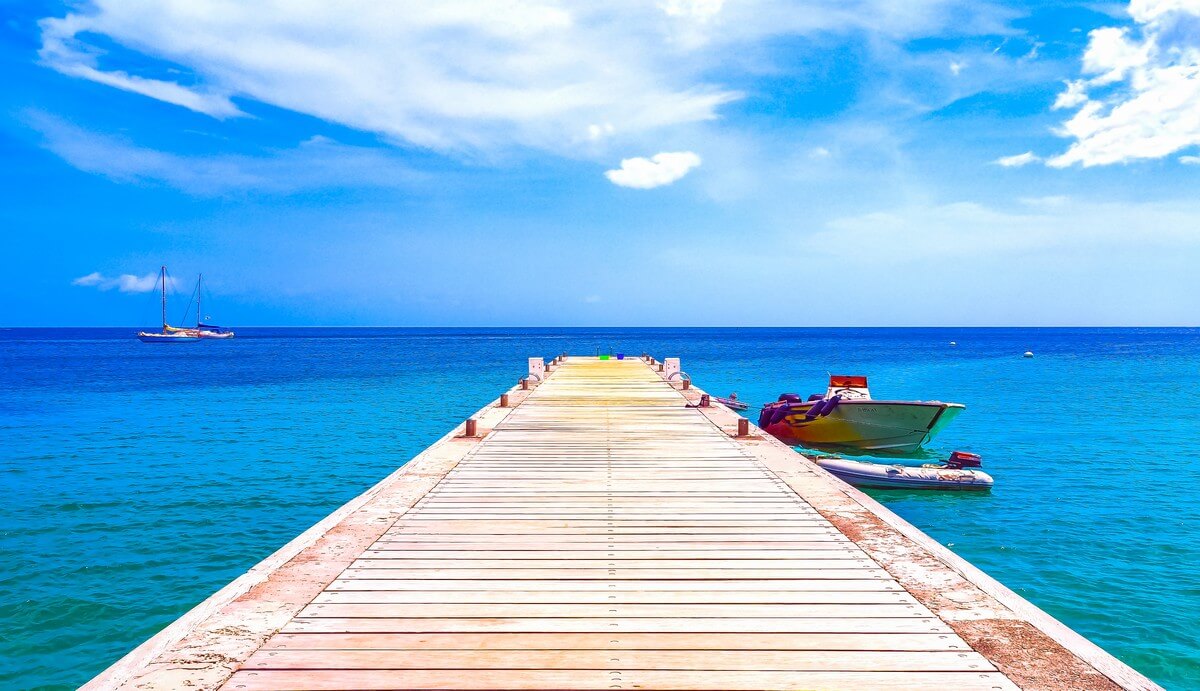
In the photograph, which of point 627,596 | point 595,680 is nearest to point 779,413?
point 627,596

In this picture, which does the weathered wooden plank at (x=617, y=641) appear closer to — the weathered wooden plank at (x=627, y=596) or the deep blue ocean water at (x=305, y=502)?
the weathered wooden plank at (x=627, y=596)

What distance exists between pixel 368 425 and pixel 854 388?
17.0 metres

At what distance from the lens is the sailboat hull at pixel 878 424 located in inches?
812

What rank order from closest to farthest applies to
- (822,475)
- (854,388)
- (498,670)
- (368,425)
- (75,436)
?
1. (498,670)
2. (822,475)
3. (854,388)
4. (75,436)
5. (368,425)

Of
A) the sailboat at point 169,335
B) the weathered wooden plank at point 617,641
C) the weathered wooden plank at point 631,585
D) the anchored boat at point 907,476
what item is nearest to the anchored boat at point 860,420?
the anchored boat at point 907,476

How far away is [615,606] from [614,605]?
21mm

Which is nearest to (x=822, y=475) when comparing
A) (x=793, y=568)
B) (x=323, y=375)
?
(x=793, y=568)

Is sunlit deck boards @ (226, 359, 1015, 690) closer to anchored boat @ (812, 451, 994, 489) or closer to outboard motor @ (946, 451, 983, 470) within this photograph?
anchored boat @ (812, 451, 994, 489)

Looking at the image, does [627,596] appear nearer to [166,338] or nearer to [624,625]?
[624,625]

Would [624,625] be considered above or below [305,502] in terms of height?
above

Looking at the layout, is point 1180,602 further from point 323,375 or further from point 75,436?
point 323,375

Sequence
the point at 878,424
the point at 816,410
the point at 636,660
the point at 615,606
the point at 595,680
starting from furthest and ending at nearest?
the point at 816,410 < the point at 878,424 < the point at 615,606 < the point at 636,660 < the point at 595,680

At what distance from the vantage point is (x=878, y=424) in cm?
2112

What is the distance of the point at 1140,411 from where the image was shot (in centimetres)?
3222
